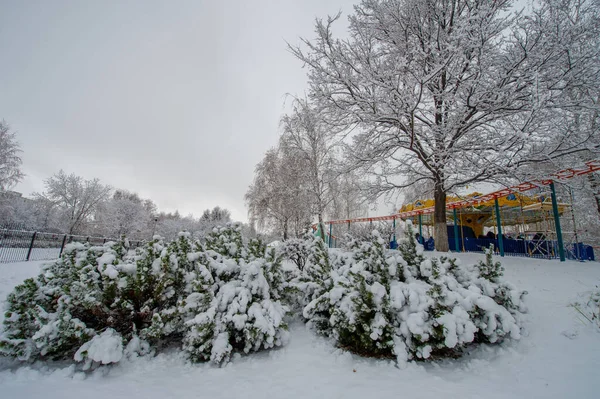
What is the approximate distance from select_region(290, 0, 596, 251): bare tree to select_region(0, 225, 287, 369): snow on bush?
5178mm

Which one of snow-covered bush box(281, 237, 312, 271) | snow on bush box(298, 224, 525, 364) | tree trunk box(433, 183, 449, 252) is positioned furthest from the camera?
tree trunk box(433, 183, 449, 252)

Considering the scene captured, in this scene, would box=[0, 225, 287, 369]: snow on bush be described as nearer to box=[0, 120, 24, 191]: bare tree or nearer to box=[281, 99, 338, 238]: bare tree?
box=[281, 99, 338, 238]: bare tree

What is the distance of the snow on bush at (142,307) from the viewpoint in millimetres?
2934

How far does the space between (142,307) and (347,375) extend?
2.85 meters

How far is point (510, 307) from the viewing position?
3.43m

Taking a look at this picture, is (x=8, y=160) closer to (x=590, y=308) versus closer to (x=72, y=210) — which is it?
(x=72, y=210)

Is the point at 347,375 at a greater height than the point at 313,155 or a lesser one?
lesser

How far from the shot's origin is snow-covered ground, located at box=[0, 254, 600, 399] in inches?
95.0

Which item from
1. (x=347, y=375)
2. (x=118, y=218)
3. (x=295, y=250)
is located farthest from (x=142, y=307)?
(x=118, y=218)

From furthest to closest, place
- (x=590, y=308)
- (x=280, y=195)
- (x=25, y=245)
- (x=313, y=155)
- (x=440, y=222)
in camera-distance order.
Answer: (x=280, y=195) < (x=313, y=155) < (x=25, y=245) < (x=440, y=222) < (x=590, y=308)

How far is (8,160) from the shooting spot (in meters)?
20.9

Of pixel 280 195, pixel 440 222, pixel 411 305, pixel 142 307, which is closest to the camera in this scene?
pixel 411 305

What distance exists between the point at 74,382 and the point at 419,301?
398 cm

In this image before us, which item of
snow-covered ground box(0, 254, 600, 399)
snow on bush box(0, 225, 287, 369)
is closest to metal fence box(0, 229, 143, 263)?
snow on bush box(0, 225, 287, 369)
